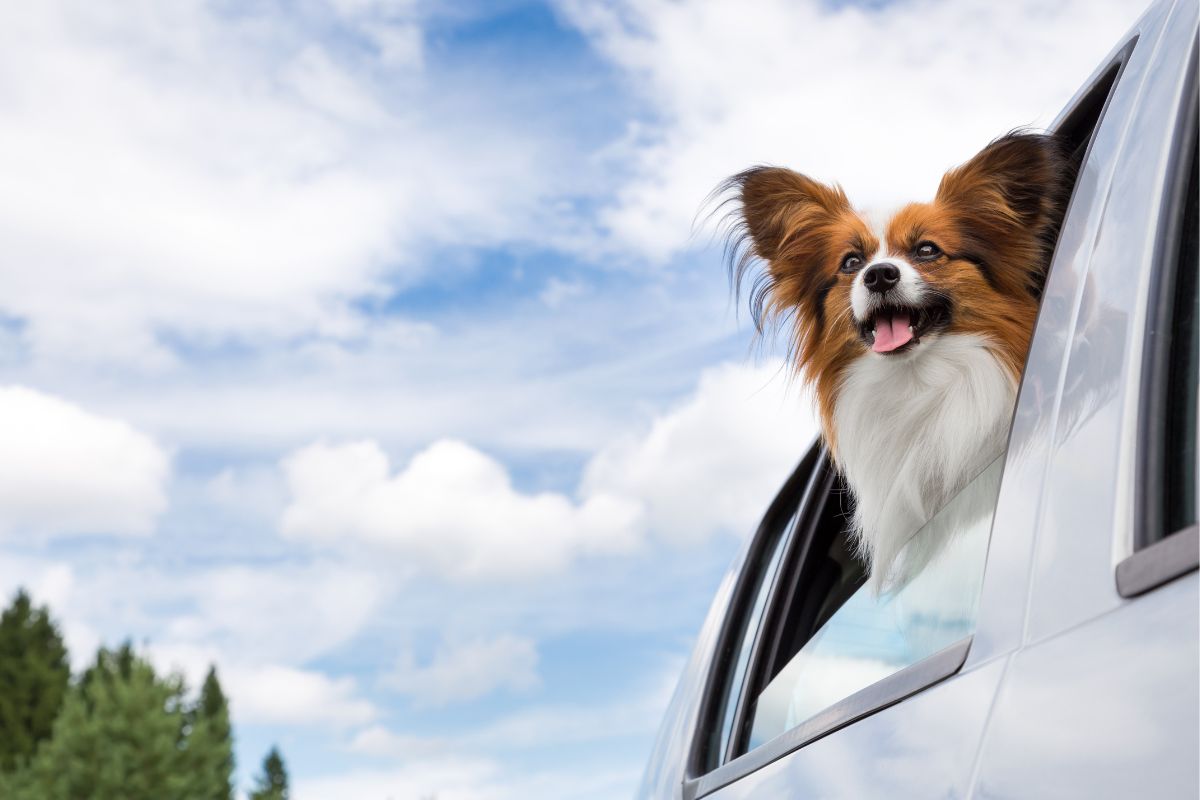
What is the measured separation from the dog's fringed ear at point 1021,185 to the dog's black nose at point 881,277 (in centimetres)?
24

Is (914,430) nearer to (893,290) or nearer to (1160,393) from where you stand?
(893,290)

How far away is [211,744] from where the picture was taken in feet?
208

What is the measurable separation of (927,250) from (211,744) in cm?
6623

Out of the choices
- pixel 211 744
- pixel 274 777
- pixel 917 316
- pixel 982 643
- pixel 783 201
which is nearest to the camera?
pixel 982 643

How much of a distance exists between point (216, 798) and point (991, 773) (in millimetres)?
66768

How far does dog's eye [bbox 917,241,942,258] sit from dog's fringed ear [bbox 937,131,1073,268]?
0.14 m

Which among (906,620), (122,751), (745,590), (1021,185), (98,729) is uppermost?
(98,729)

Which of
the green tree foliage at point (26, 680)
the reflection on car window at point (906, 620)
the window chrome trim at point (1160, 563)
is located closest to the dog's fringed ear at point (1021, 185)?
the reflection on car window at point (906, 620)

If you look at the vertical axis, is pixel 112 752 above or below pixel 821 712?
above

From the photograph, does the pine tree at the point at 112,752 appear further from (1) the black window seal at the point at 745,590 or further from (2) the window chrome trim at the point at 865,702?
(2) the window chrome trim at the point at 865,702

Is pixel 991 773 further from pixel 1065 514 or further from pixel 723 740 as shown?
pixel 723 740

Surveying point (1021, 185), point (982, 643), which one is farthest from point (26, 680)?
point (982, 643)

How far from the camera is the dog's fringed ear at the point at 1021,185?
2.86 meters

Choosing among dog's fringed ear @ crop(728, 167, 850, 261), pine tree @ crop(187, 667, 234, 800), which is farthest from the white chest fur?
pine tree @ crop(187, 667, 234, 800)
